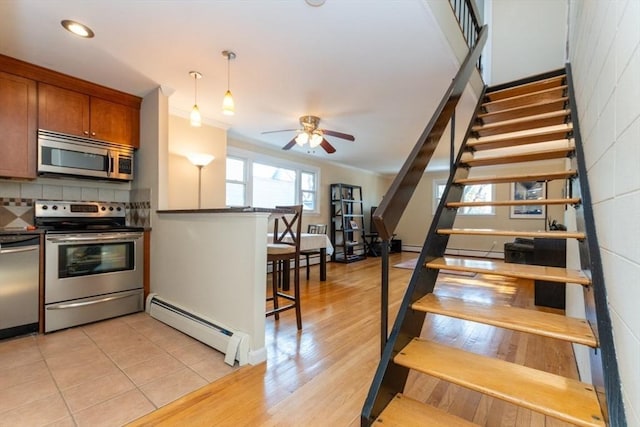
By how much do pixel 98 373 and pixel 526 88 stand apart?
14.7ft

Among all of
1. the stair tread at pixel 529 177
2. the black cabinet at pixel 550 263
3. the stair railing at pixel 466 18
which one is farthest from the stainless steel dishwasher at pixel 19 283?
the black cabinet at pixel 550 263

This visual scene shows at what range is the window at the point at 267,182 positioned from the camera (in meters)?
5.07

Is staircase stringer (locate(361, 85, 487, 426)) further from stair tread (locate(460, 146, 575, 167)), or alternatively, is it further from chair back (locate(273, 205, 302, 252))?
chair back (locate(273, 205, 302, 252))

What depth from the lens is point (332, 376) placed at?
195 cm

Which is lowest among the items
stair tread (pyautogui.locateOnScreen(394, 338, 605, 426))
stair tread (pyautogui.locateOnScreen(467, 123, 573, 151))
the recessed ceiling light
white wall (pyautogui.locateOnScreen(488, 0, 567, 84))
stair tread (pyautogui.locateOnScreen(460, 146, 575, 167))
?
stair tread (pyautogui.locateOnScreen(394, 338, 605, 426))

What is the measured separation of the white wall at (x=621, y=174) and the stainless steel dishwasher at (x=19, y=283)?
3.64 meters

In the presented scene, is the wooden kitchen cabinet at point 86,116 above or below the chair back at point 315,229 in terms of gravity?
above

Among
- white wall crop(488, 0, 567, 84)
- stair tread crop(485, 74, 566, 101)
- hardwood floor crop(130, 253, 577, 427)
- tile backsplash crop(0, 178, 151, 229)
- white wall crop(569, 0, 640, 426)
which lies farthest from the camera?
white wall crop(488, 0, 567, 84)

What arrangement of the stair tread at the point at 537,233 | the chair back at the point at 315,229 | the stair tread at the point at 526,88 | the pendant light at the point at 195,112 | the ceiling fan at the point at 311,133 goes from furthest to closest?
the chair back at the point at 315,229 → the ceiling fan at the point at 311,133 → the stair tread at the point at 526,88 → the pendant light at the point at 195,112 → the stair tread at the point at 537,233

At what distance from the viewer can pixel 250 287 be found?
2.14 metres

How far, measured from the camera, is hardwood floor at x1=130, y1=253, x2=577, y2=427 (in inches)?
61.7

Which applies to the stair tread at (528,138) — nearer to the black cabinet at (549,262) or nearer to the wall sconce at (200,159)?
the black cabinet at (549,262)

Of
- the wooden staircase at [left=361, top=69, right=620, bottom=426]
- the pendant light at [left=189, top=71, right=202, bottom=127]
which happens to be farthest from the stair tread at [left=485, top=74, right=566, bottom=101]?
the pendant light at [left=189, top=71, right=202, bottom=127]

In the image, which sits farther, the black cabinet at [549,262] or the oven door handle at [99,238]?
the black cabinet at [549,262]
